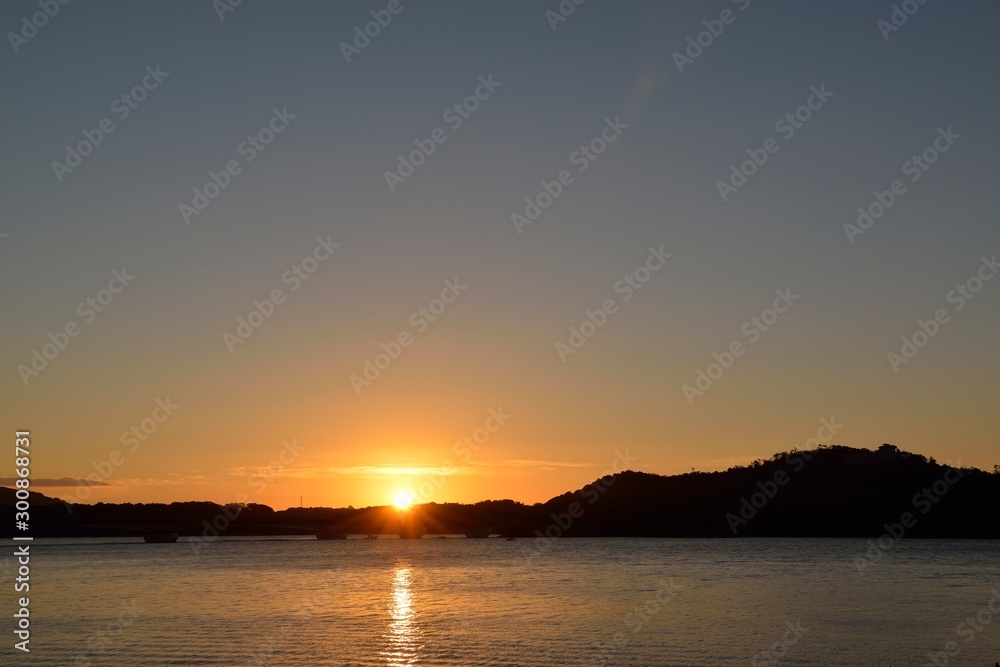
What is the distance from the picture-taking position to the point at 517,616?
6850 cm

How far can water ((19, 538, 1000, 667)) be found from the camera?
48.6m

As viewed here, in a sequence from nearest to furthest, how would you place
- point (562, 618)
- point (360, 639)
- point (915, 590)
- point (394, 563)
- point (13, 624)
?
point (360, 639) → point (13, 624) → point (562, 618) → point (915, 590) → point (394, 563)

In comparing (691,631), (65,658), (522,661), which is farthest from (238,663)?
(691,631)

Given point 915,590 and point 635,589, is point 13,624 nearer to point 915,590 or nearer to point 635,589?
point 635,589

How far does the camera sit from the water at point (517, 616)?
48594 mm

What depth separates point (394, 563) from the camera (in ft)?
521

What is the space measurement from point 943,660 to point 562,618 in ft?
90.3

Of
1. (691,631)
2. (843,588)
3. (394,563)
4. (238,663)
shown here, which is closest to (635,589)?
(843,588)

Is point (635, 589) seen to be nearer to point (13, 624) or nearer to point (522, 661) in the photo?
point (522, 661)

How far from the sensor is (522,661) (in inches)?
1853

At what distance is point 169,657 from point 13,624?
19160 mm

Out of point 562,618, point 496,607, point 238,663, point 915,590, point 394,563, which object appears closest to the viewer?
point 238,663

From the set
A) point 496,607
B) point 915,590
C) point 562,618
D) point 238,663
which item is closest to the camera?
point 238,663

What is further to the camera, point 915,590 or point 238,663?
point 915,590
